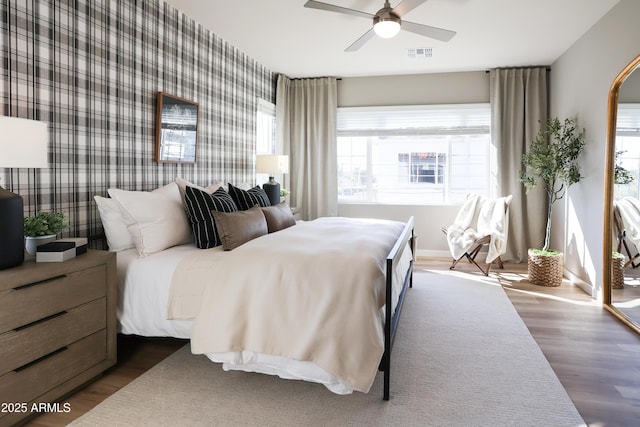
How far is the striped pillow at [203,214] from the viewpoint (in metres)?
2.85

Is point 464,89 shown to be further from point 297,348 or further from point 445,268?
point 297,348

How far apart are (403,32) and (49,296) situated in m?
3.76

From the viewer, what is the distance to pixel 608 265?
365cm

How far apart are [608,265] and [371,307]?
2802 mm

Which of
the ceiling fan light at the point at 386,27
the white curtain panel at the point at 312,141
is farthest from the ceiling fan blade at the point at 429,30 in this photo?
the white curtain panel at the point at 312,141

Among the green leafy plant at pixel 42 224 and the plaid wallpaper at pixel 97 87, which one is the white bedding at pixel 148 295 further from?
the plaid wallpaper at pixel 97 87

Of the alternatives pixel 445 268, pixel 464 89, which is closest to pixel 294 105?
pixel 464 89

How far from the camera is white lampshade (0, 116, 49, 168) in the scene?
5.53 ft

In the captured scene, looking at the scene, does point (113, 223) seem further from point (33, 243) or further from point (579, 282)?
point (579, 282)

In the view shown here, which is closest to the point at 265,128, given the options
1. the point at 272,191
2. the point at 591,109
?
the point at 272,191

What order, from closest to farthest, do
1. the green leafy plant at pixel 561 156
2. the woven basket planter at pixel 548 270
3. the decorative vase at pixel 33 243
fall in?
the decorative vase at pixel 33 243 < the green leafy plant at pixel 561 156 < the woven basket planter at pixel 548 270

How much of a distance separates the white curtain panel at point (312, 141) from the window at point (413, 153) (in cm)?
23

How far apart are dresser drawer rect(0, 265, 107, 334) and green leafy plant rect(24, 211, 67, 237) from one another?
32cm

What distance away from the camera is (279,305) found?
2.10 meters
